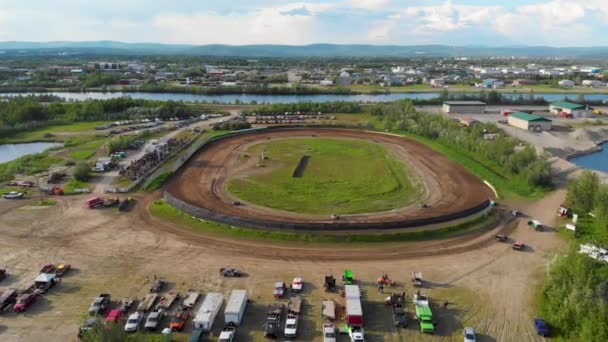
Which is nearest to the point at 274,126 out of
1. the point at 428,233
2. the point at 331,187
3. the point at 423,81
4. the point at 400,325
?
the point at 331,187

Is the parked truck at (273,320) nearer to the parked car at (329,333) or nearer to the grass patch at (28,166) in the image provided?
the parked car at (329,333)

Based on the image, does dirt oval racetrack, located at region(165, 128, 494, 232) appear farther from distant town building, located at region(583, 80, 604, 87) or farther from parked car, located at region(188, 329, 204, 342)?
distant town building, located at region(583, 80, 604, 87)

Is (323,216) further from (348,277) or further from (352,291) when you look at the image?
(352,291)

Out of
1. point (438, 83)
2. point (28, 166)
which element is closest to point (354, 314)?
point (28, 166)

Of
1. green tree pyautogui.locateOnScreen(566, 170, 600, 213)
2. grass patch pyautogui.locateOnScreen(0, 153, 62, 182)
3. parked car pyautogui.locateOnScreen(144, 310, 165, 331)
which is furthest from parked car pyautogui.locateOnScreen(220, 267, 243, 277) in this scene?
grass patch pyautogui.locateOnScreen(0, 153, 62, 182)

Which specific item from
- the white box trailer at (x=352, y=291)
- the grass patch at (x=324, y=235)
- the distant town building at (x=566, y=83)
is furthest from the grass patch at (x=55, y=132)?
the distant town building at (x=566, y=83)
